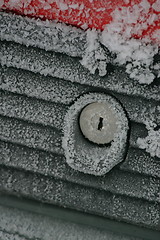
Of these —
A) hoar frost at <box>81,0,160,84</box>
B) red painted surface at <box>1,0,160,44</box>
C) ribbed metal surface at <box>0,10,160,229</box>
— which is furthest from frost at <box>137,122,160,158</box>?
red painted surface at <box>1,0,160,44</box>

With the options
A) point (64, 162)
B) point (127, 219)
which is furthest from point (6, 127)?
point (127, 219)

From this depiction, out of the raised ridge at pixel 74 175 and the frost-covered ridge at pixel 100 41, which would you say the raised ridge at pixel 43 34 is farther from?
the raised ridge at pixel 74 175

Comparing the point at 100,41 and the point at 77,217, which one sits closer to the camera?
the point at 100,41

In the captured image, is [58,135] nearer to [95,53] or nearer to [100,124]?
[100,124]

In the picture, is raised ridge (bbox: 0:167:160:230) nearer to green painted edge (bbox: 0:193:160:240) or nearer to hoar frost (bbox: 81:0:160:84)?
green painted edge (bbox: 0:193:160:240)

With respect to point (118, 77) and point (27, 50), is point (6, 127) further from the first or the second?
point (118, 77)

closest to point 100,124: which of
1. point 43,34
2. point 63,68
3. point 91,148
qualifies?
point 91,148
